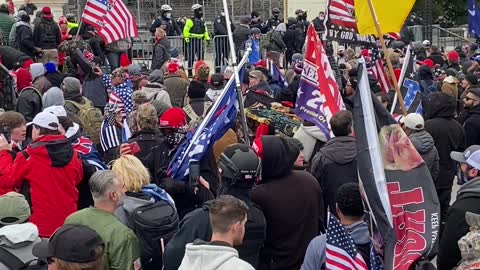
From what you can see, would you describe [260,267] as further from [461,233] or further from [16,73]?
[16,73]

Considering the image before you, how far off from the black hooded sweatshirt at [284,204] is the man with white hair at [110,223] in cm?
92

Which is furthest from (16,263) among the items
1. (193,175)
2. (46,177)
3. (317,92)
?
(317,92)

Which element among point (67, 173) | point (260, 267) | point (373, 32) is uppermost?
point (373, 32)

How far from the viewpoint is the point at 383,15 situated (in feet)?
36.1

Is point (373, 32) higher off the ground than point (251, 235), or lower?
higher

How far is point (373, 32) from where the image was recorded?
10945 millimetres

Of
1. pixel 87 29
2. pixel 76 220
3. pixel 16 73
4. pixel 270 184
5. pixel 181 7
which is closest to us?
pixel 76 220

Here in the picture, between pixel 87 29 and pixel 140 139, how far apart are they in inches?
494

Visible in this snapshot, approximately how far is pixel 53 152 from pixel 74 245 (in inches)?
106

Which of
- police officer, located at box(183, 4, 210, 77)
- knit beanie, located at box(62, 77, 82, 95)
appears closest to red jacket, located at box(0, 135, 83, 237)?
knit beanie, located at box(62, 77, 82, 95)

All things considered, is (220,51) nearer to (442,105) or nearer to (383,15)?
(383,15)

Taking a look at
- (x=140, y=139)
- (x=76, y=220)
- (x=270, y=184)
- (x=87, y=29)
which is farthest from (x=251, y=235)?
(x=87, y=29)

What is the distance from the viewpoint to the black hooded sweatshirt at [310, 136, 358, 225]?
7.46 m

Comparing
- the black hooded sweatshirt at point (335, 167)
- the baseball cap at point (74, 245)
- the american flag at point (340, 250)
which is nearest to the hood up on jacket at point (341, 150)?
the black hooded sweatshirt at point (335, 167)
